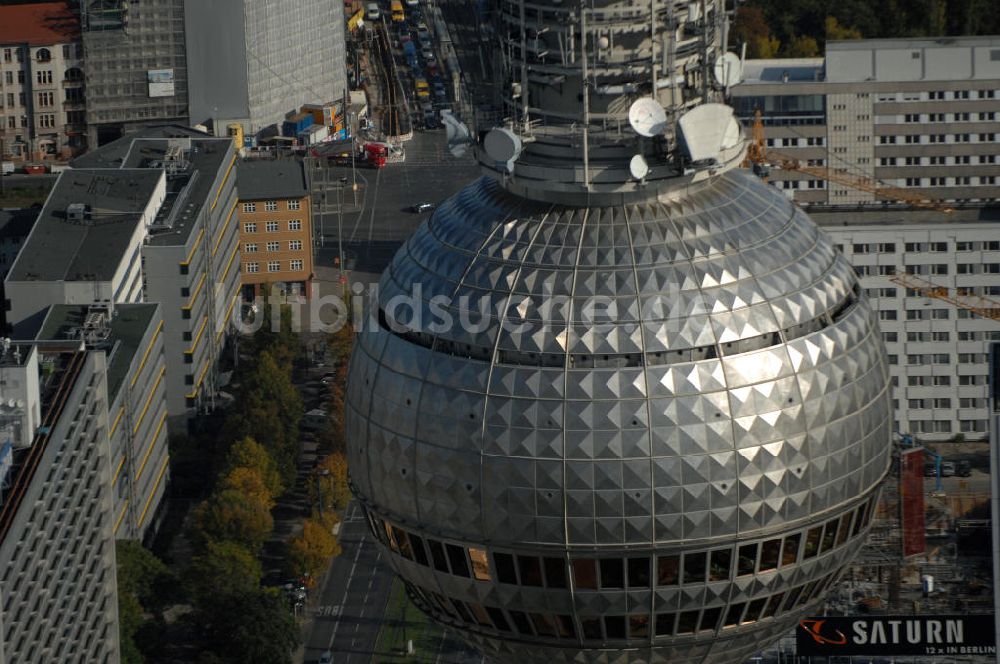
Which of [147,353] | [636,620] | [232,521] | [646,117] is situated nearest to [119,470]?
[232,521]

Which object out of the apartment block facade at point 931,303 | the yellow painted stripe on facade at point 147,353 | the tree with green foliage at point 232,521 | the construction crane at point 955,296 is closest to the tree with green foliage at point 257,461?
the tree with green foliage at point 232,521

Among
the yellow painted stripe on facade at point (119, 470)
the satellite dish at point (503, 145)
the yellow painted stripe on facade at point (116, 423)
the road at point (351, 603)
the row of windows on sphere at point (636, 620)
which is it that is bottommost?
the road at point (351, 603)

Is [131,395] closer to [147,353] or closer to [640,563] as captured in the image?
[147,353]

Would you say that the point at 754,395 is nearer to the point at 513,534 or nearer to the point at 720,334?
the point at 720,334

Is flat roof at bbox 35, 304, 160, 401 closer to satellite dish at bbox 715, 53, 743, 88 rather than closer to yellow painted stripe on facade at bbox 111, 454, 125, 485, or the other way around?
yellow painted stripe on facade at bbox 111, 454, 125, 485

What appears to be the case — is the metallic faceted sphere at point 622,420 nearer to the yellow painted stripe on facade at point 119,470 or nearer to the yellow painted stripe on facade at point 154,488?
the yellow painted stripe on facade at point 119,470
